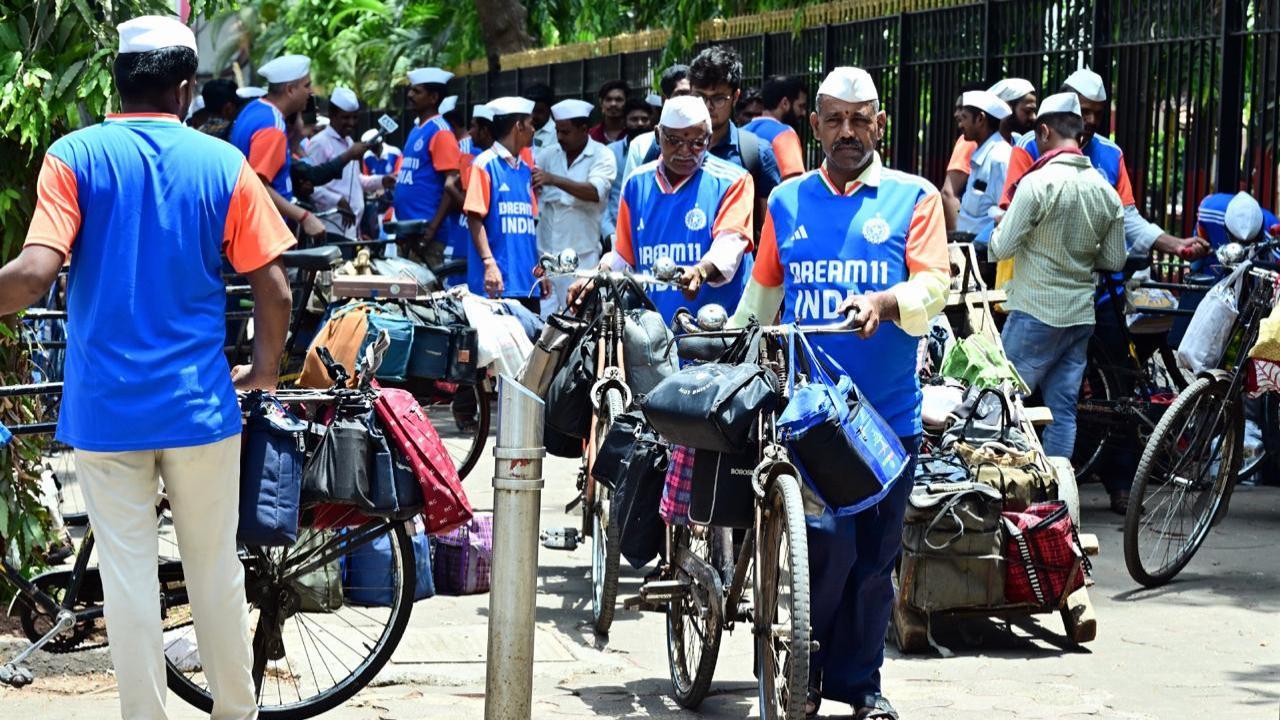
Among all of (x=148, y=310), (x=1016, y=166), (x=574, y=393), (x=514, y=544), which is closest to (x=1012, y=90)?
(x=1016, y=166)

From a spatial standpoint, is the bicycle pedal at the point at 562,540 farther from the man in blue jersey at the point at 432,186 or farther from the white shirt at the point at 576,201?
the man in blue jersey at the point at 432,186

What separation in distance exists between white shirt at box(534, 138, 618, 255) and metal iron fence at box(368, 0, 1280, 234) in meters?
2.65

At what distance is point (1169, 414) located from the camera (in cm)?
782

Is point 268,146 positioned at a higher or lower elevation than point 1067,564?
higher

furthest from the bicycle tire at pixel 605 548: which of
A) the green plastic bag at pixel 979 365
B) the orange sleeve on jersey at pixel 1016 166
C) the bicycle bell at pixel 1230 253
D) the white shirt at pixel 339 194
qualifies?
the white shirt at pixel 339 194

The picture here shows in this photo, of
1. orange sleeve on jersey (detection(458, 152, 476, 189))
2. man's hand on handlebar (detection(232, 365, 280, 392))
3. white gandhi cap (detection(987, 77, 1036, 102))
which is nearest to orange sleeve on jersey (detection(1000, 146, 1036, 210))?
white gandhi cap (detection(987, 77, 1036, 102))

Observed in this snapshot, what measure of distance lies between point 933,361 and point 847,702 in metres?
3.30

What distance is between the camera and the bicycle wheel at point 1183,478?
7820 mm

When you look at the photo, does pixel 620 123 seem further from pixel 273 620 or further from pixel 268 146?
pixel 273 620

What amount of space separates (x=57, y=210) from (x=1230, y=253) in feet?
18.7

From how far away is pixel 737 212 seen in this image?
757cm

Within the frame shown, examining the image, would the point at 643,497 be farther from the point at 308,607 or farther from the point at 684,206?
the point at 684,206

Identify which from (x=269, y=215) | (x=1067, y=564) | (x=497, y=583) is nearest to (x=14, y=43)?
(x=269, y=215)

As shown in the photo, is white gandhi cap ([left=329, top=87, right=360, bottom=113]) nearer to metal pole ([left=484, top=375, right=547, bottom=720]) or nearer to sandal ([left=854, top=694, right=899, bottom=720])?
sandal ([left=854, top=694, right=899, bottom=720])
